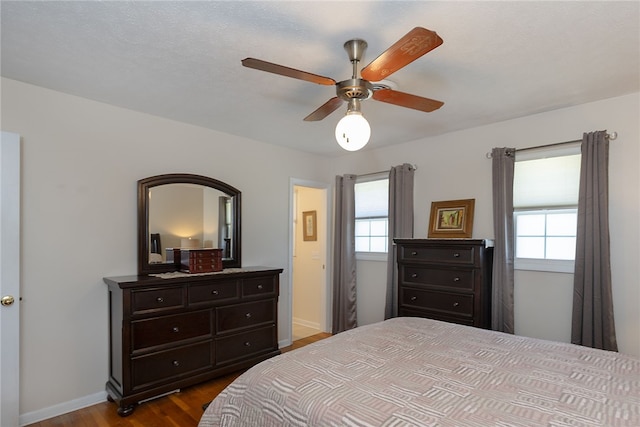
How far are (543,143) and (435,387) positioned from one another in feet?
8.84

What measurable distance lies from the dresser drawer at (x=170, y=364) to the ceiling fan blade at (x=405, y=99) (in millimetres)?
2539

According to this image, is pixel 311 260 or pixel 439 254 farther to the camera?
pixel 311 260

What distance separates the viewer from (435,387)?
1431 millimetres

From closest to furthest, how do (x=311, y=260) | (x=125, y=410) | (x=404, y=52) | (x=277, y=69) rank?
(x=404, y=52)
(x=277, y=69)
(x=125, y=410)
(x=311, y=260)

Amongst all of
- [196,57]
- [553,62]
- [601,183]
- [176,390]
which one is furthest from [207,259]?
[601,183]

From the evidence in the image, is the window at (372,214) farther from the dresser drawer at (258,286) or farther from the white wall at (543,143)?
the dresser drawer at (258,286)

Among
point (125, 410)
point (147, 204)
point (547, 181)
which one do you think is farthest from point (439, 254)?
point (125, 410)

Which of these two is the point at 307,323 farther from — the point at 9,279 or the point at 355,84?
the point at 355,84

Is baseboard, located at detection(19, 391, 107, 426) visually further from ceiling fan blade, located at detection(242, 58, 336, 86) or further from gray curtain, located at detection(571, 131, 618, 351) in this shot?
gray curtain, located at detection(571, 131, 618, 351)

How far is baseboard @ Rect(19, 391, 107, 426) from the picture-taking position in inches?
102

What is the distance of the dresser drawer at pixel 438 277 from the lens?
321 cm

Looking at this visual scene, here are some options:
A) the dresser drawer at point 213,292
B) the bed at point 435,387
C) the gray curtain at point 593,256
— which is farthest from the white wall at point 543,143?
the dresser drawer at point 213,292

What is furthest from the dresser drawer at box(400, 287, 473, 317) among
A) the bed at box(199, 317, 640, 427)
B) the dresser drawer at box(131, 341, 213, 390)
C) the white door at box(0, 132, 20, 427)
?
the white door at box(0, 132, 20, 427)

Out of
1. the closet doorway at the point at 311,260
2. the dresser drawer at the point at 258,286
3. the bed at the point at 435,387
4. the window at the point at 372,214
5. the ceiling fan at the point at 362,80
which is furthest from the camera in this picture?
the closet doorway at the point at 311,260
